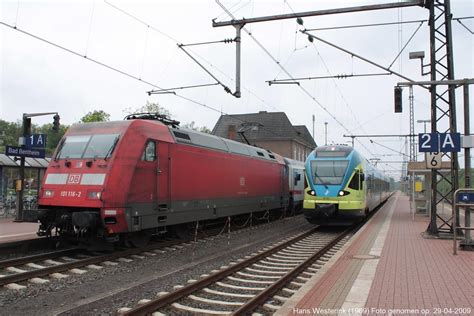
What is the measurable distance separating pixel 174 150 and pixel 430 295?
7.59m

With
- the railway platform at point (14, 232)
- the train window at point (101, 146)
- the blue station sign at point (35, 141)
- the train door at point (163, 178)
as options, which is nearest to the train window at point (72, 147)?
the train window at point (101, 146)

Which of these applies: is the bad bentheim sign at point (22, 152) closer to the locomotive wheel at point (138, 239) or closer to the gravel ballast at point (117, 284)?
the locomotive wheel at point (138, 239)

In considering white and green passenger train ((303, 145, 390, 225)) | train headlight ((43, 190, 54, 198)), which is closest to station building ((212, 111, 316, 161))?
white and green passenger train ((303, 145, 390, 225))

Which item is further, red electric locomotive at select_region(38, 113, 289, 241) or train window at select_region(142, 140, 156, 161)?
train window at select_region(142, 140, 156, 161)

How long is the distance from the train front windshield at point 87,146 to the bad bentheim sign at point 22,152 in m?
6.28

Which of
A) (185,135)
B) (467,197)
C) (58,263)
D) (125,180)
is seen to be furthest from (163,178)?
(467,197)

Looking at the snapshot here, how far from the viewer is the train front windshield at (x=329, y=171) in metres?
16.9

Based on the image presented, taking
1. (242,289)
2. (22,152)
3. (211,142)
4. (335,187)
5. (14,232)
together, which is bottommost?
(242,289)

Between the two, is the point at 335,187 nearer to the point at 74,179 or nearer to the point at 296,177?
the point at 74,179

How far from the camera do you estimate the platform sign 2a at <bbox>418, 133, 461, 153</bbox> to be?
12.4 metres

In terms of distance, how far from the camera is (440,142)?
496 inches

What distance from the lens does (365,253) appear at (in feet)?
35.3

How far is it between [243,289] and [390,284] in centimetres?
242

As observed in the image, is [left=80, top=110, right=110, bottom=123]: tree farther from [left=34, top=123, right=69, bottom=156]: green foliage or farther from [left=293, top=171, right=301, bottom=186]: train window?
[left=293, top=171, right=301, bottom=186]: train window
